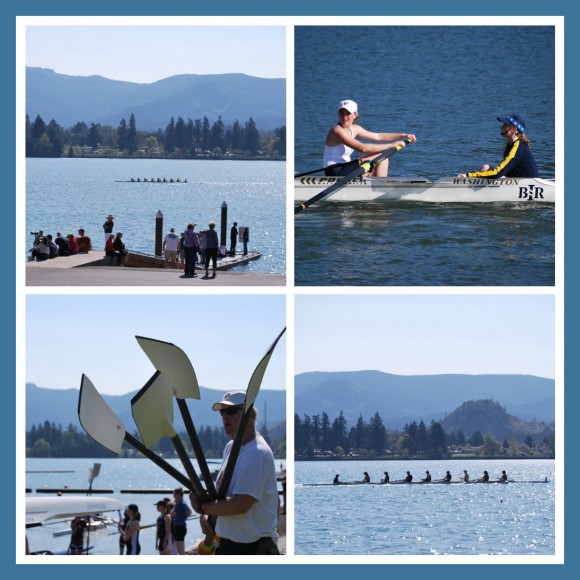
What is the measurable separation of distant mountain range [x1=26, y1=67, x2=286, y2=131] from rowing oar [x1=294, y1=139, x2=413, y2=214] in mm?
692

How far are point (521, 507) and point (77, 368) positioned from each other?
3.72 meters

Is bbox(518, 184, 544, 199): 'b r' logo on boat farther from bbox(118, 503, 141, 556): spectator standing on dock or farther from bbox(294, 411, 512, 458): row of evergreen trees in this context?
bbox(118, 503, 141, 556): spectator standing on dock

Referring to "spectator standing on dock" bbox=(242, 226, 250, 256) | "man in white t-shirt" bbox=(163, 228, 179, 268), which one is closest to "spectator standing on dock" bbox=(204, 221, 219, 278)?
"man in white t-shirt" bbox=(163, 228, 179, 268)

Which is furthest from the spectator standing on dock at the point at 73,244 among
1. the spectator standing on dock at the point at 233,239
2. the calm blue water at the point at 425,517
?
the calm blue water at the point at 425,517

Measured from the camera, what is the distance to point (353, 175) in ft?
38.0

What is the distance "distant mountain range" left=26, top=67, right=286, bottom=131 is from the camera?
36.3ft

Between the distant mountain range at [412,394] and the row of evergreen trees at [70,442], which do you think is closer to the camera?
the distant mountain range at [412,394]

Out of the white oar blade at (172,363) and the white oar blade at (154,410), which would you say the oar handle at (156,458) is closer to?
the white oar blade at (154,410)

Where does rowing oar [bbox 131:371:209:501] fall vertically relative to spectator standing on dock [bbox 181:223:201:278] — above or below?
below

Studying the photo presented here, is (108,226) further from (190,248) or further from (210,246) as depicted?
(210,246)

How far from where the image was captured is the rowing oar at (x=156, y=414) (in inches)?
304

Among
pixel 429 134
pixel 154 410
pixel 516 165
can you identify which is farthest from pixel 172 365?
pixel 429 134

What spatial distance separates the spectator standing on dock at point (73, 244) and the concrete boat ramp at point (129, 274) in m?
0.04

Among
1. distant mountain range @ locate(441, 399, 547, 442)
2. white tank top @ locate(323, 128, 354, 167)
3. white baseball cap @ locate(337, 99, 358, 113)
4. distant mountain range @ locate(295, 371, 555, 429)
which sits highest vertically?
white baseball cap @ locate(337, 99, 358, 113)
